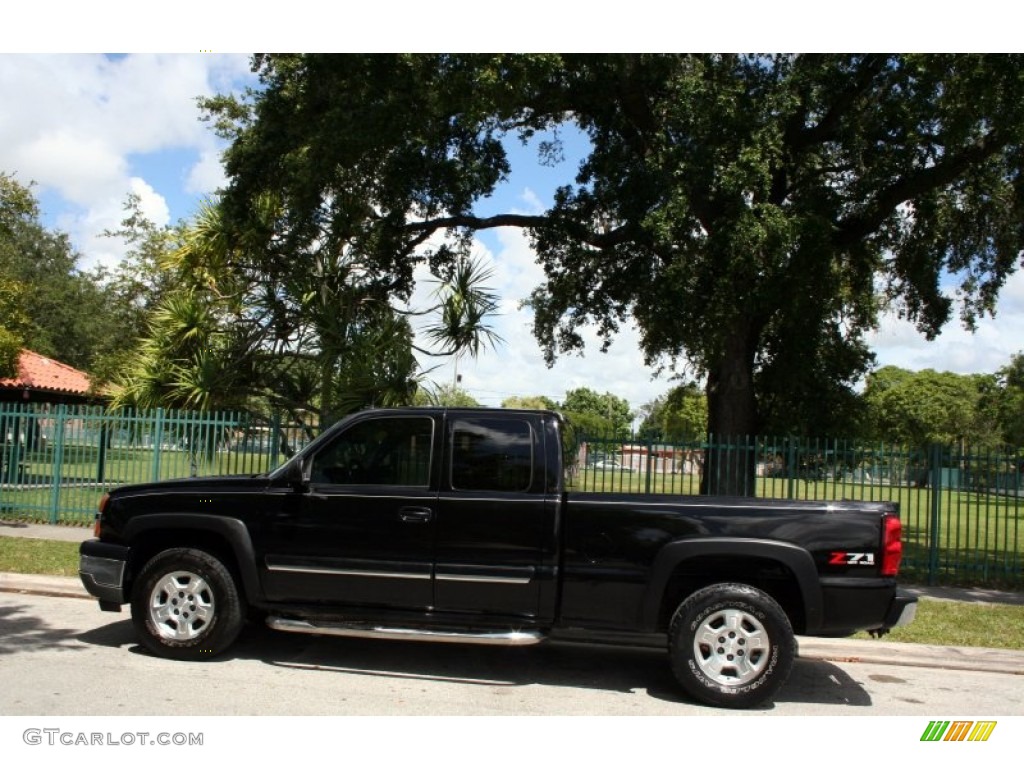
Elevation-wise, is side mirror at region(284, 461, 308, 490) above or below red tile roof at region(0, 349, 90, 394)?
below

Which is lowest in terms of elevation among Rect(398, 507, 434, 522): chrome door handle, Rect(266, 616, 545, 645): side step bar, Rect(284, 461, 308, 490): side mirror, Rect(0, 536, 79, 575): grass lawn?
Rect(0, 536, 79, 575): grass lawn

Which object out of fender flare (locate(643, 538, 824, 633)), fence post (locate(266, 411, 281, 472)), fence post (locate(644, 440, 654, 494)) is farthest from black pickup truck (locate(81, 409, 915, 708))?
fence post (locate(266, 411, 281, 472))

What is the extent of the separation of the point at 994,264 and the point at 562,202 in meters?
8.39

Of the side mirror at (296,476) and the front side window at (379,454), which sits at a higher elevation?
the front side window at (379,454)

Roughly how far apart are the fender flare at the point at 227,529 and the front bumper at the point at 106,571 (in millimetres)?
205

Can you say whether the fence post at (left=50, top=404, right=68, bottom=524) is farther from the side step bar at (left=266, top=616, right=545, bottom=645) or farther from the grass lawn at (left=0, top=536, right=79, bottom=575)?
the side step bar at (left=266, top=616, right=545, bottom=645)

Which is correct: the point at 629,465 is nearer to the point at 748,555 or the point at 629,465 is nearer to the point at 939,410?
the point at 748,555

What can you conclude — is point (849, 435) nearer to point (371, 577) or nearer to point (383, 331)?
point (383, 331)

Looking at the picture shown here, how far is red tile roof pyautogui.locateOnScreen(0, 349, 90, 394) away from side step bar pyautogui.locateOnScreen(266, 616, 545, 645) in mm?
18152

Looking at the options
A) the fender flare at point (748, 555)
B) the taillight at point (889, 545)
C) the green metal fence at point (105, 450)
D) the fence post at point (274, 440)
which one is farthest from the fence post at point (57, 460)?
the taillight at point (889, 545)

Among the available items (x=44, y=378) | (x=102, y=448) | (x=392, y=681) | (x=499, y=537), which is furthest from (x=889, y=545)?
(x=44, y=378)

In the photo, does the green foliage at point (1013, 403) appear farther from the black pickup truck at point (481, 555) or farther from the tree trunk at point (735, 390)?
the black pickup truck at point (481, 555)

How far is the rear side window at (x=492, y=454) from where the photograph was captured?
19.8 feet

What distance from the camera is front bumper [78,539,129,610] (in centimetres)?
626
